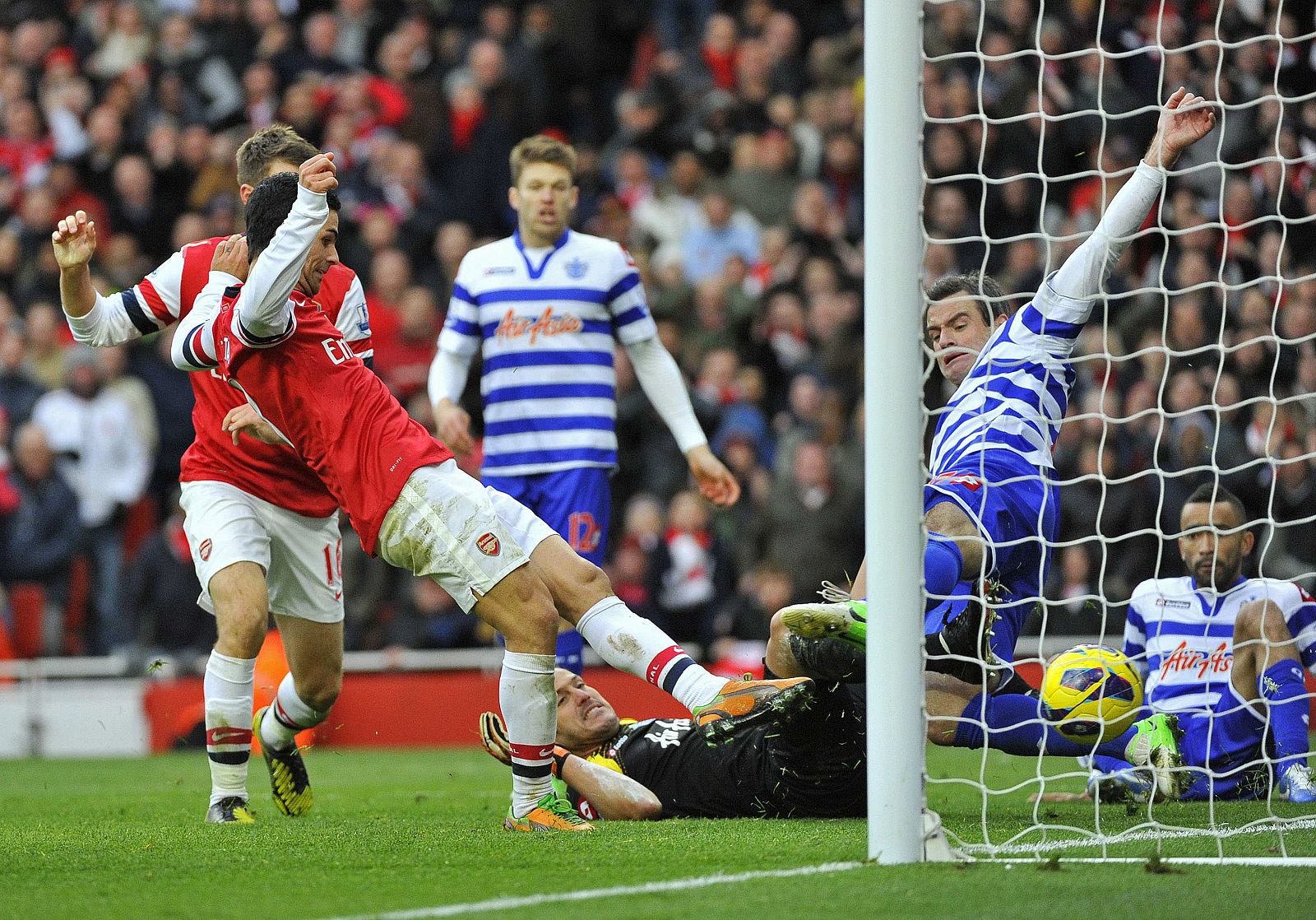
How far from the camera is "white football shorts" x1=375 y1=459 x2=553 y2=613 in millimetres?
4883

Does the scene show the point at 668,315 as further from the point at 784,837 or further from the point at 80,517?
the point at 784,837

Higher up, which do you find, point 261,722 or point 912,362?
point 912,362

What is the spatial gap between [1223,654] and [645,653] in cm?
273

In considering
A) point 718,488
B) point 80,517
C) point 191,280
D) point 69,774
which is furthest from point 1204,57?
point 80,517

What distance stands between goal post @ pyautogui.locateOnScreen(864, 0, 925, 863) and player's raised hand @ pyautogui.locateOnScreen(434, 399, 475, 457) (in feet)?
10.1

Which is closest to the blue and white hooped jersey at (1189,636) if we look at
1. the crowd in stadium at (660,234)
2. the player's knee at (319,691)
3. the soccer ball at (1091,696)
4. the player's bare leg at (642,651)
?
the crowd in stadium at (660,234)

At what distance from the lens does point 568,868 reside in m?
4.14

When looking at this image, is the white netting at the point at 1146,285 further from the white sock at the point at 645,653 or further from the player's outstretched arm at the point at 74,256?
the player's outstretched arm at the point at 74,256

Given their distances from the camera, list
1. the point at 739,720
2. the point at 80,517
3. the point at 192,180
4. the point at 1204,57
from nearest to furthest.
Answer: the point at 739,720 < the point at 1204,57 < the point at 80,517 < the point at 192,180

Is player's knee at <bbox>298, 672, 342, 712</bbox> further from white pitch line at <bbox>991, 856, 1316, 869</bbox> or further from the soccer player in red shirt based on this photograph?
white pitch line at <bbox>991, 856, 1316, 869</bbox>

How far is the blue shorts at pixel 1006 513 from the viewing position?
542cm

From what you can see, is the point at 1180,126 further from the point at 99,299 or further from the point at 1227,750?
the point at 99,299

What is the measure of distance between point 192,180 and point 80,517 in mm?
3052

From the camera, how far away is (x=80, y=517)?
1208cm
